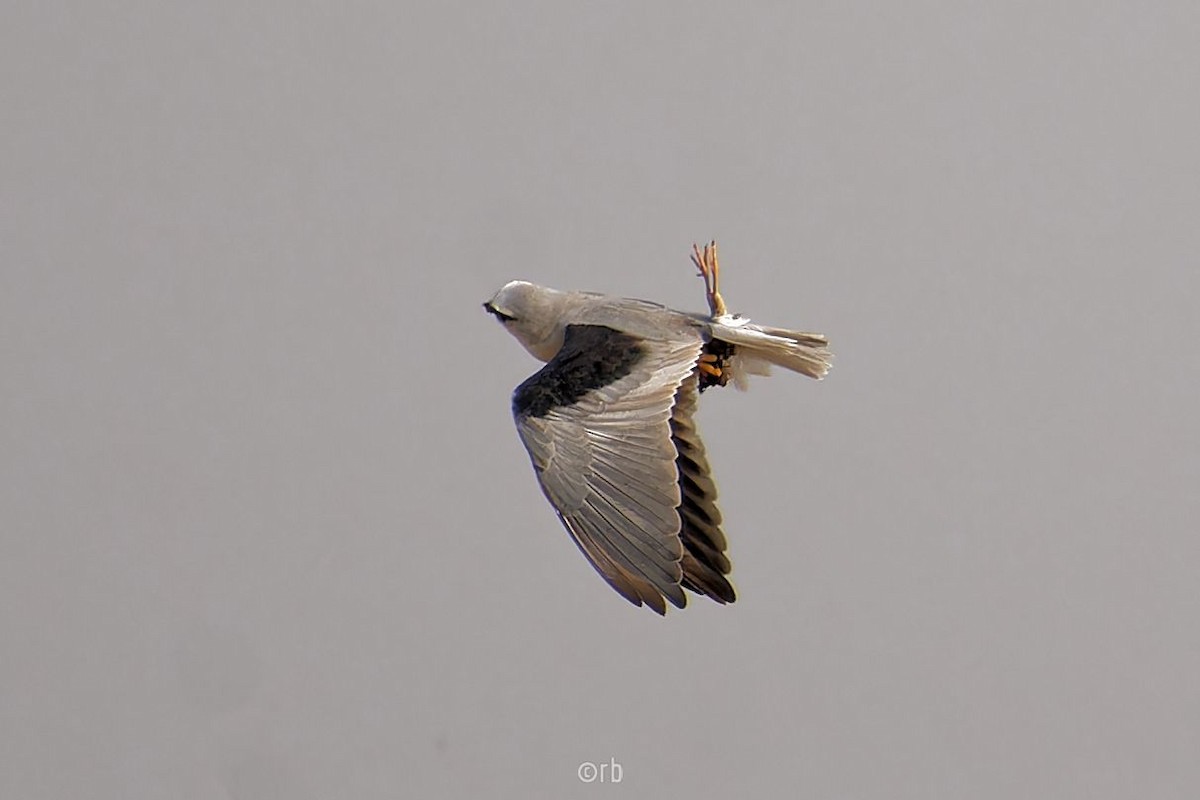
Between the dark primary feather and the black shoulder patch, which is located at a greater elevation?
the black shoulder patch

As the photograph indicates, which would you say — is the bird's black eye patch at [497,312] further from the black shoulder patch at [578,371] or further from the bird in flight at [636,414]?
the black shoulder patch at [578,371]

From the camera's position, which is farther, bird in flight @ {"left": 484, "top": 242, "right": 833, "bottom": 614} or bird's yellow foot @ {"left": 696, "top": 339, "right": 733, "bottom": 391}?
bird's yellow foot @ {"left": 696, "top": 339, "right": 733, "bottom": 391}

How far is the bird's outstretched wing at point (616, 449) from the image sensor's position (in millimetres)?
4844

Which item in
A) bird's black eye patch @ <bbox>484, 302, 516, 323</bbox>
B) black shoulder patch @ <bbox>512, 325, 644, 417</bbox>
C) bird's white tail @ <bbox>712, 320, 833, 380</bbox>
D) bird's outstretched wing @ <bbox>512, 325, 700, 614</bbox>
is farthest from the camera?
bird's black eye patch @ <bbox>484, 302, 516, 323</bbox>

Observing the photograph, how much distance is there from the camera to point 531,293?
5.73 metres

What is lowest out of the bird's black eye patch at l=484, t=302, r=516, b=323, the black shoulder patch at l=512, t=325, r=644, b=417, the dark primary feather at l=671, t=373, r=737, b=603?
the dark primary feather at l=671, t=373, r=737, b=603

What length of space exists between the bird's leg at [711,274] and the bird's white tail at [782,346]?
9cm

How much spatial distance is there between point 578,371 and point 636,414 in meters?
0.28

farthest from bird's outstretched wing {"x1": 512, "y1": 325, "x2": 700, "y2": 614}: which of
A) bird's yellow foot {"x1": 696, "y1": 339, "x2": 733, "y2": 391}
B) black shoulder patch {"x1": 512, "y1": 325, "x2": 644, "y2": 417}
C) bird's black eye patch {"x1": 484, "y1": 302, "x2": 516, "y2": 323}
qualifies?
bird's black eye patch {"x1": 484, "y1": 302, "x2": 516, "y2": 323}

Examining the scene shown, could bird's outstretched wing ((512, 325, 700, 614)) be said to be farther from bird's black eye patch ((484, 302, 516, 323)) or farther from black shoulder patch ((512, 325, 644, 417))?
A: bird's black eye patch ((484, 302, 516, 323))

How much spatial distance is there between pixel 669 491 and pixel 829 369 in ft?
3.23

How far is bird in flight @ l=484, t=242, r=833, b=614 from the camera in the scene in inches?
193

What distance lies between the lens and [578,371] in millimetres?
5328

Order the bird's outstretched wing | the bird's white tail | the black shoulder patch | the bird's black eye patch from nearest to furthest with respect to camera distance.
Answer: the bird's outstretched wing → the black shoulder patch → the bird's white tail → the bird's black eye patch
